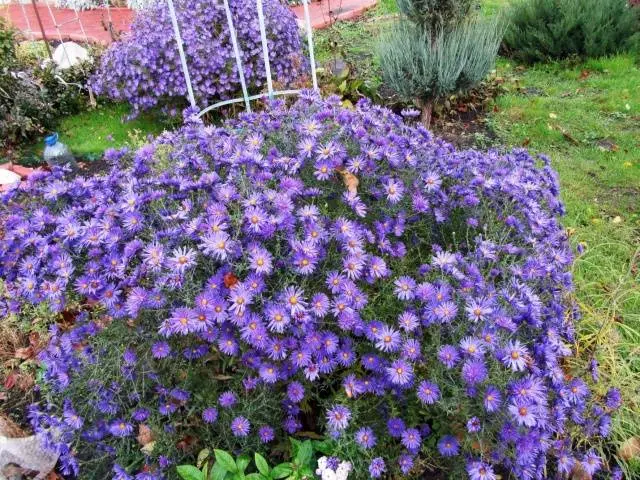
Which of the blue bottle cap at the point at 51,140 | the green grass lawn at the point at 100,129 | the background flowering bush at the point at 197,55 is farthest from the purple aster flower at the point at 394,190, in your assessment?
the green grass lawn at the point at 100,129

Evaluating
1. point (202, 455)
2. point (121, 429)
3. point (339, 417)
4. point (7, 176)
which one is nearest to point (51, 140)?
point (7, 176)

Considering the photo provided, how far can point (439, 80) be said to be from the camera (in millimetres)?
4512

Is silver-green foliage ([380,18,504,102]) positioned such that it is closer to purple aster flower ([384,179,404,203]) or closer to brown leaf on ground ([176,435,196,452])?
purple aster flower ([384,179,404,203])

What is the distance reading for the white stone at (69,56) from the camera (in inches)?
233

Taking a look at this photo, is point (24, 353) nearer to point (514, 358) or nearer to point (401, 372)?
point (401, 372)

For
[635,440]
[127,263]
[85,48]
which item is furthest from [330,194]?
[85,48]

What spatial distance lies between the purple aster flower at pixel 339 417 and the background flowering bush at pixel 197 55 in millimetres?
3739

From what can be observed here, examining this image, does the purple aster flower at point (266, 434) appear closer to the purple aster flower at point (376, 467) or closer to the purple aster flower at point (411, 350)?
the purple aster flower at point (376, 467)

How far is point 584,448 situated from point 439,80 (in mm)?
3120

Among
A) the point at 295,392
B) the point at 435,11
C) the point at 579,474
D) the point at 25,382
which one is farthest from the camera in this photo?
the point at 435,11

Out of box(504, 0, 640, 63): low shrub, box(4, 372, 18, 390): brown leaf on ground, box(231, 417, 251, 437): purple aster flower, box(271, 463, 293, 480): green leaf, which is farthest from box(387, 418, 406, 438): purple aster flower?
box(504, 0, 640, 63): low shrub

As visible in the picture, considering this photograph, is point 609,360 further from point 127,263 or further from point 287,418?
point 127,263

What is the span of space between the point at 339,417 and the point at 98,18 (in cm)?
1023

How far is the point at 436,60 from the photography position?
4.53 meters
